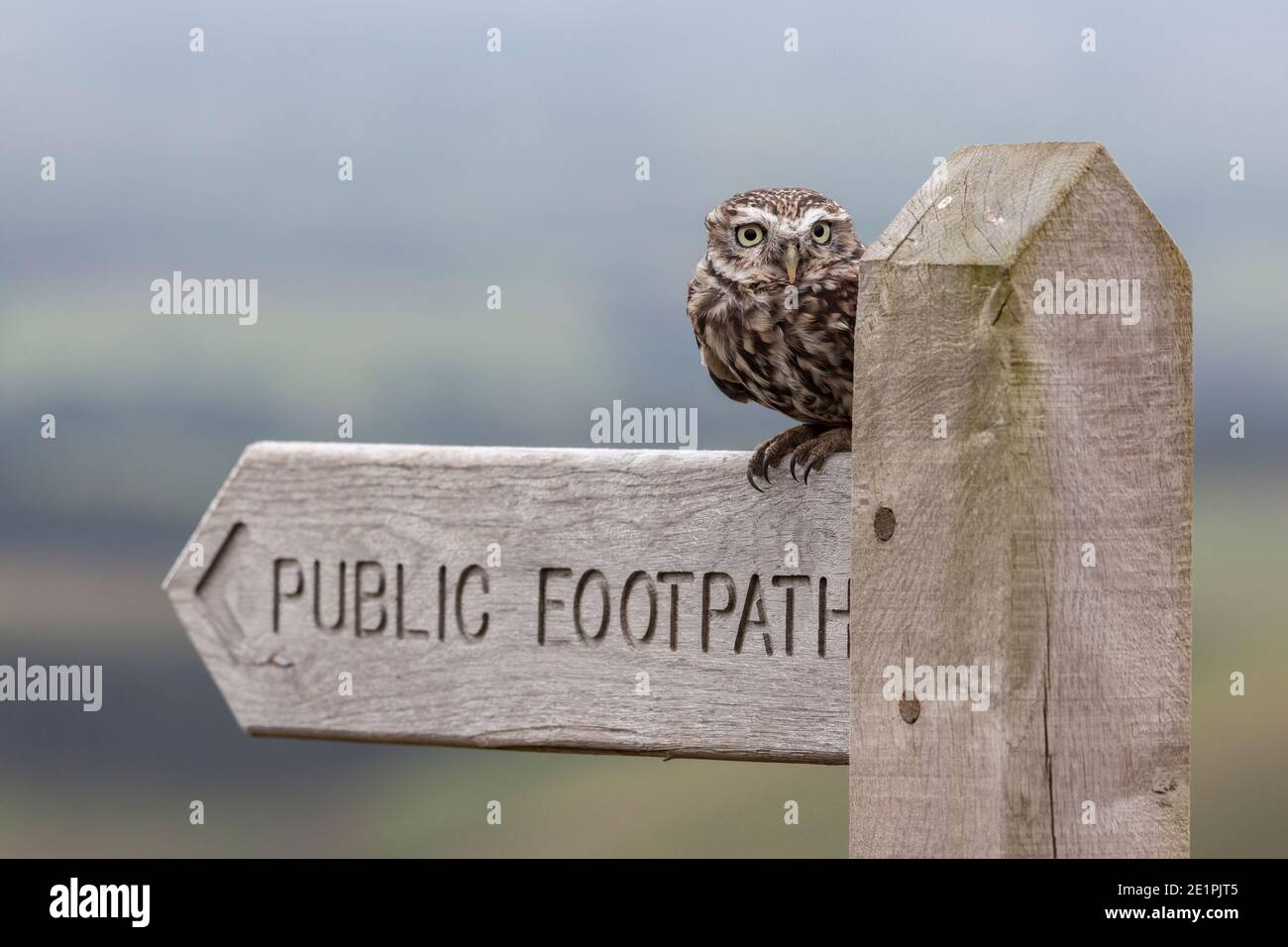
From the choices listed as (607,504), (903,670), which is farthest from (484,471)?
(903,670)

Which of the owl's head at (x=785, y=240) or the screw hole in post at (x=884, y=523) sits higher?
the owl's head at (x=785, y=240)

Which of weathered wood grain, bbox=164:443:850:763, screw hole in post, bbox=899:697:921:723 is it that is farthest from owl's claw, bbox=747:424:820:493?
screw hole in post, bbox=899:697:921:723

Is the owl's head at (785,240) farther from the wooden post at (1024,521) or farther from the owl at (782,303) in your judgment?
the wooden post at (1024,521)

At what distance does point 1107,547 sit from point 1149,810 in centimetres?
33

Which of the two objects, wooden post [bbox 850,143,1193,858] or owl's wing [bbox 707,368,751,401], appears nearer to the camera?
wooden post [bbox 850,143,1193,858]

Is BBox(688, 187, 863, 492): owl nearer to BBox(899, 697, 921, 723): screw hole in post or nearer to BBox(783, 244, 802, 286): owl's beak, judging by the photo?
BBox(783, 244, 802, 286): owl's beak

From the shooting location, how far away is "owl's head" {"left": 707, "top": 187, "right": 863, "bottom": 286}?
3141mm

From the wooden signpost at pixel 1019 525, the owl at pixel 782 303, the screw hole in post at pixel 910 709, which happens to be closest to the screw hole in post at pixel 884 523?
the wooden signpost at pixel 1019 525

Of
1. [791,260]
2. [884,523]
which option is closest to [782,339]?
[791,260]

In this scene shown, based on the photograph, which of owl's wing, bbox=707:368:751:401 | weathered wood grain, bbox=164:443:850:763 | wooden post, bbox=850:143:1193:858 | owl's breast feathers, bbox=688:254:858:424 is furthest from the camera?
owl's wing, bbox=707:368:751:401

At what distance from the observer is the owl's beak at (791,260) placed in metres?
3.11

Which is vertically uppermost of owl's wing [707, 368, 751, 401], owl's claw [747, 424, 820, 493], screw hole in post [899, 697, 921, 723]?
owl's wing [707, 368, 751, 401]

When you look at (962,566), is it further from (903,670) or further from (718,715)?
(718,715)

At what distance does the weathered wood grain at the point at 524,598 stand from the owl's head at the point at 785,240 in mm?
868
